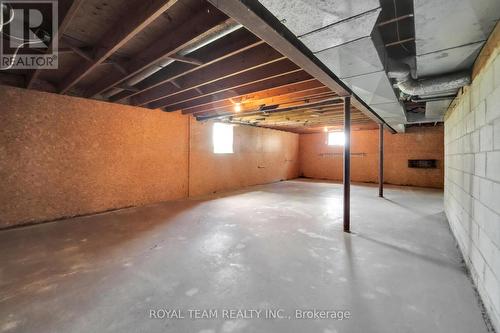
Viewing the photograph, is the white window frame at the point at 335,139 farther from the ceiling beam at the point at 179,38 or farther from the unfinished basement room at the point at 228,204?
the ceiling beam at the point at 179,38

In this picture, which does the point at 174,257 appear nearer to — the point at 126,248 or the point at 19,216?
the point at 126,248

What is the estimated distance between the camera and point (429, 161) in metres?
7.23

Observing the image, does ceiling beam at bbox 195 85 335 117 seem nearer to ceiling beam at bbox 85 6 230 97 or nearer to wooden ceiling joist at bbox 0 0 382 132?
wooden ceiling joist at bbox 0 0 382 132

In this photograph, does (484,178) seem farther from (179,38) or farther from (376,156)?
(376,156)

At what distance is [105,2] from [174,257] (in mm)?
2307

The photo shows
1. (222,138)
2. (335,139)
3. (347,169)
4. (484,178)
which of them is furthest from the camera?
(335,139)

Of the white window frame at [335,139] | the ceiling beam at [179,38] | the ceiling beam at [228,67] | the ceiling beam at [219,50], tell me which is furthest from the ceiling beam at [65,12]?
the white window frame at [335,139]

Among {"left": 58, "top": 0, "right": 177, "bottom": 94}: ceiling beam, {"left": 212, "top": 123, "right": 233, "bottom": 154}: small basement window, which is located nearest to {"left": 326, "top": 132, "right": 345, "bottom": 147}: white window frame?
{"left": 212, "top": 123, "right": 233, "bottom": 154}: small basement window

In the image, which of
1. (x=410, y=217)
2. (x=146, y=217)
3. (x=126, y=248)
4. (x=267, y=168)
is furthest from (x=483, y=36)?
(x=267, y=168)

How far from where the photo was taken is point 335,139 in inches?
366

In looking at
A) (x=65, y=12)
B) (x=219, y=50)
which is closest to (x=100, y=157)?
(x=65, y=12)

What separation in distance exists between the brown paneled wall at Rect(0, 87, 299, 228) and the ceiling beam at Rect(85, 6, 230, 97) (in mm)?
1756

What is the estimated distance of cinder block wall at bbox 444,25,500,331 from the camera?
141cm

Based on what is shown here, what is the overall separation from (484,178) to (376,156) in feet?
24.1
